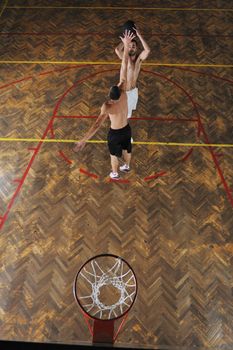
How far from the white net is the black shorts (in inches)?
60.9

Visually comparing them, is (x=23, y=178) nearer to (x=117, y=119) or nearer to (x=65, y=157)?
(x=65, y=157)

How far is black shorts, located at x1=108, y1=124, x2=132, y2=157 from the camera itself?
522cm

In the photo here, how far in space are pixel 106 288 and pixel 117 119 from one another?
2.24 m

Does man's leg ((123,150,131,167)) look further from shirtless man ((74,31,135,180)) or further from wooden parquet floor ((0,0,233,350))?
wooden parquet floor ((0,0,233,350))

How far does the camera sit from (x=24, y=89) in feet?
24.4

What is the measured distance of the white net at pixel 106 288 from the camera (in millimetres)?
4629

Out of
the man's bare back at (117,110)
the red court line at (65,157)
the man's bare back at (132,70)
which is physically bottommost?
the man's bare back at (117,110)

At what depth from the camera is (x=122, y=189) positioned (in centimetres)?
588

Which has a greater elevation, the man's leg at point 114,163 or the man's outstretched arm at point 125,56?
the man's outstretched arm at point 125,56

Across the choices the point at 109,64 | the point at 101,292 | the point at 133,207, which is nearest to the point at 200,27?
the point at 109,64

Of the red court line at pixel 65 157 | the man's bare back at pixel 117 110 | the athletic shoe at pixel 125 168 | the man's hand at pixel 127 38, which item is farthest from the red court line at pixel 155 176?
the man's hand at pixel 127 38

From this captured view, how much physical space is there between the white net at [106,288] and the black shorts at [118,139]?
1548 mm

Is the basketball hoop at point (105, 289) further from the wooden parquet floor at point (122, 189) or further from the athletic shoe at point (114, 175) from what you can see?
the athletic shoe at point (114, 175)

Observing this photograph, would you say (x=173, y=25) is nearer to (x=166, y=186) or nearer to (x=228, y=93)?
(x=228, y=93)
